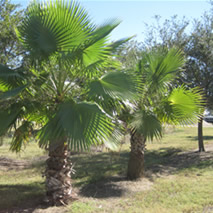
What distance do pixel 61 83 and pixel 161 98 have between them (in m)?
2.55

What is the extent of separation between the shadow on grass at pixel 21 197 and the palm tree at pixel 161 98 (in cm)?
279

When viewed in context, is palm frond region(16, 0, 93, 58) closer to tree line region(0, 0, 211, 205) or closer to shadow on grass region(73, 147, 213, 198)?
tree line region(0, 0, 211, 205)

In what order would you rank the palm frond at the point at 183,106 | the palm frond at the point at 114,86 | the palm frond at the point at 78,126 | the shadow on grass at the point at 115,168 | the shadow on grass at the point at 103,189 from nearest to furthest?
1. the palm frond at the point at 78,126
2. the palm frond at the point at 114,86
3. the palm frond at the point at 183,106
4. the shadow on grass at the point at 103,189
5. the shadow on grass at the point at 115,168

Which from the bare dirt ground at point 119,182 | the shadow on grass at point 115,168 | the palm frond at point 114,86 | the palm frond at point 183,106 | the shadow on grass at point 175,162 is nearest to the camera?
the palm frond at point 114,86

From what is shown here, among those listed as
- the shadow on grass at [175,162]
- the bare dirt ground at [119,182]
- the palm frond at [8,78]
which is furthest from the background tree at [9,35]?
the shadow on grass at [175,162]

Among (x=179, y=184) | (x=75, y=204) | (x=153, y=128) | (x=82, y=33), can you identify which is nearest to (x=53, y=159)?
(x=75, y=204)

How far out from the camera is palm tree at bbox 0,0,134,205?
4090 mm

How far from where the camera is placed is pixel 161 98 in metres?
6.24

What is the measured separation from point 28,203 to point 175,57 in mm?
4641

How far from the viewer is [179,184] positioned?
7.02 meters

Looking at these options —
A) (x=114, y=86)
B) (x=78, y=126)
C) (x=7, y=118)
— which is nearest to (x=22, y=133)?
(x=7, y=118)

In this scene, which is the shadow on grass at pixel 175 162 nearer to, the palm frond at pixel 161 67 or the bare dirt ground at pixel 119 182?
the bare dirt ground at pixel 119 182

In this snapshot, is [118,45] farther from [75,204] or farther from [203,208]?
[203,208]

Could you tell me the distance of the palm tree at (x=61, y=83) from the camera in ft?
13.4
